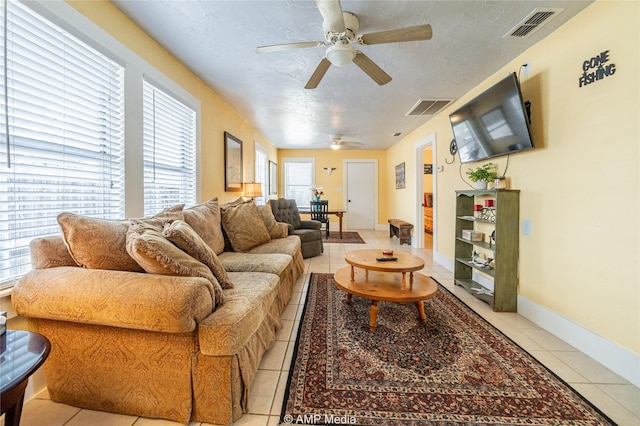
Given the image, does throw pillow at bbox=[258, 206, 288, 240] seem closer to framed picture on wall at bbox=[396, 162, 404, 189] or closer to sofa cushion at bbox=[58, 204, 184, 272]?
sofa cushion at bbox=[58, 204, 184, 272]

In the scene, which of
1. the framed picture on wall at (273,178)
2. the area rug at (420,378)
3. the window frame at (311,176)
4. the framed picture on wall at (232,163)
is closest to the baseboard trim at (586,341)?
the area rug at (420,378)

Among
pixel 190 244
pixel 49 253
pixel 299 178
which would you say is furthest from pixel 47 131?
pixel 299 178

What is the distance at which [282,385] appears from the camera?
4.68 ft

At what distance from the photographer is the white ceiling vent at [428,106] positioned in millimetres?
3535

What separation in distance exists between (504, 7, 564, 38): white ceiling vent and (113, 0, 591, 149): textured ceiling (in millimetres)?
41

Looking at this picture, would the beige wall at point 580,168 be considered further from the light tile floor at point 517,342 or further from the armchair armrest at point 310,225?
the armchair armrest at point 310,225

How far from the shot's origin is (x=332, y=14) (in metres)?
1.54

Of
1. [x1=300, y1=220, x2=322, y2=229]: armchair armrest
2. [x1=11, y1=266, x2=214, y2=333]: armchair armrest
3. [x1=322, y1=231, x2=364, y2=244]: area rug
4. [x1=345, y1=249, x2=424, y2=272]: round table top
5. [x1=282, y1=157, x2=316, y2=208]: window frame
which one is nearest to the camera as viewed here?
[x1=11, y1=266, x2=214, y2=333]: armchair armrest

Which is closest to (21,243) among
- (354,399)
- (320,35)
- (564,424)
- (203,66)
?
(354,399)

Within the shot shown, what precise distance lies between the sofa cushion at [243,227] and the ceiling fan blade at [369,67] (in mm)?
1829

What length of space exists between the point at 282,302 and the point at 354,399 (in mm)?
1055

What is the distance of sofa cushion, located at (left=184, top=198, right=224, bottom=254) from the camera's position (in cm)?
217

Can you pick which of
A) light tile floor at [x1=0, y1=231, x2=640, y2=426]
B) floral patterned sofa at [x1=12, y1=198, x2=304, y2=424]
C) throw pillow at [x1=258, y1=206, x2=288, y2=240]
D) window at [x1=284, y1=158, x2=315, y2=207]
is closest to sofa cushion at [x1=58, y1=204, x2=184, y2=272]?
floral patterned sofa at [x1=12, y1=198, x2=304, y2=424]

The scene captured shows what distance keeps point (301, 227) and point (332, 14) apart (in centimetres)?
339
